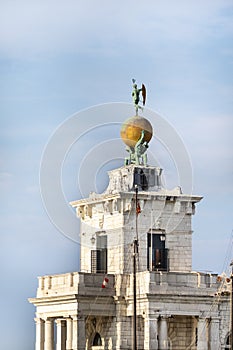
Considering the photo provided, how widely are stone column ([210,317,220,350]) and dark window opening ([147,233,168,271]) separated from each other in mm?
4892

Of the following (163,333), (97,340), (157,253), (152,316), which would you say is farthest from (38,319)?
(163,333)

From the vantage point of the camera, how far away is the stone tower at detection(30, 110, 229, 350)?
104 meters

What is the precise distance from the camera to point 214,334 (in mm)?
104500

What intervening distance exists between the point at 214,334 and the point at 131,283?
18.7 ft

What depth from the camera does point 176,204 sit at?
354 ft

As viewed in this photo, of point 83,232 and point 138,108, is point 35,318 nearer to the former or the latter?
point 83,232

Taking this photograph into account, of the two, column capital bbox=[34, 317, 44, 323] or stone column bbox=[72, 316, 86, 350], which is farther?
column capital bbox=[34, 317, 44, 323]

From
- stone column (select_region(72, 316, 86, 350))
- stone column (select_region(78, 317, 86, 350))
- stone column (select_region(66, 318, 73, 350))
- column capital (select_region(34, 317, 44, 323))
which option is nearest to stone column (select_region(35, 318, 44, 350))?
column capital (select_region(34, 317, 44, 323))

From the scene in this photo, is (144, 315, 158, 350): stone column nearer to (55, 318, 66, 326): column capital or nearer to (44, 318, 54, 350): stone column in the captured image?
(55, 318, 66, 326): column capital

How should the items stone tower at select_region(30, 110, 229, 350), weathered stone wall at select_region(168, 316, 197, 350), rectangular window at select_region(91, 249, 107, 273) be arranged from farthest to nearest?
rectangular window at select_region(91, 249, 107, 273)
weathered stone wall at select_region(168, 316, 197, 350)
stone tower at select_region(30, 110, 229, 350)

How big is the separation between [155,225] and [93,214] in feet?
14.2

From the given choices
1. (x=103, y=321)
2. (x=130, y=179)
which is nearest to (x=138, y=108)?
(x=130, y=179)

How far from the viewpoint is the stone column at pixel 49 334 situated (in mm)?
108188

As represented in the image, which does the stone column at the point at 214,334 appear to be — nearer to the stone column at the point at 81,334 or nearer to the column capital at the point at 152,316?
the column capital at the point at 152,316
